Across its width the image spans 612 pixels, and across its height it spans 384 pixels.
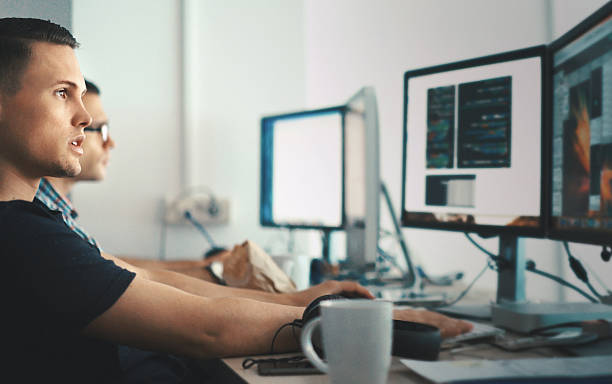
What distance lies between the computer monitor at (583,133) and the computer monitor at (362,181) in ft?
1.38

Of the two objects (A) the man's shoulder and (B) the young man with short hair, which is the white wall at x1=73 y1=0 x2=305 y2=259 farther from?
(A) the man's shoulder

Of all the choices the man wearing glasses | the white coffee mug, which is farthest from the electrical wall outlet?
the white coffee mug

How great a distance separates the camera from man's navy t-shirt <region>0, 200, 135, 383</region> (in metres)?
0.69

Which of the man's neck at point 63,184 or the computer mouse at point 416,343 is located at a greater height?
the man's neck at point 63,184

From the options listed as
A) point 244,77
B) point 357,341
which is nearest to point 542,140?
point 357,341

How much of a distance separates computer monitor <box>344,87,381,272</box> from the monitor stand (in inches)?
11.9

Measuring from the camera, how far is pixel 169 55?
86.5 inches

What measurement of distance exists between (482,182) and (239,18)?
1.52 meters

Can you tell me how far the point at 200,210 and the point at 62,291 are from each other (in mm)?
1504

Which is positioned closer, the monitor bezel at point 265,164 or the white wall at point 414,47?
the monitor bezel at point 265,164

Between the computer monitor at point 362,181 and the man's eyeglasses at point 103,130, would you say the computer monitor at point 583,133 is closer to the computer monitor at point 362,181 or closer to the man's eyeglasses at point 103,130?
the computer monitor at point 362,181

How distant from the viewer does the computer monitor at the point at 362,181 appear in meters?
1.31

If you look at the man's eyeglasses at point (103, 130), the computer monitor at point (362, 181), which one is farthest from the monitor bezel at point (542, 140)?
the man's eyeglasses at point (103, 130)

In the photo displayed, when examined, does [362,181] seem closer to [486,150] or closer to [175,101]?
[486,150]
